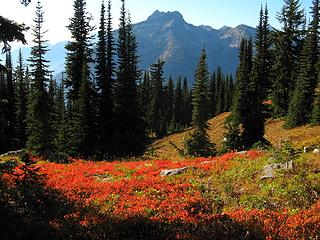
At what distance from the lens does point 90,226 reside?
377 inches

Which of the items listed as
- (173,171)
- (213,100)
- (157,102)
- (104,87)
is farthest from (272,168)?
(213,100)

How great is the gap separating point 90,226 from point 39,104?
103ft

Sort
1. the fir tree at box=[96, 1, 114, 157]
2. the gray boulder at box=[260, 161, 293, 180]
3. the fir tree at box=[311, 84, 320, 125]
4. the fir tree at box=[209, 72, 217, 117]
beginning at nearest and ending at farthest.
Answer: the gray boulder at box=[260, 161, 293, 180], the fir tree at box=[96, 1, 114, 157], the fir tree at box=[311, 84, 320, 125], the fir tree at box=[209, 72, 217, 117]

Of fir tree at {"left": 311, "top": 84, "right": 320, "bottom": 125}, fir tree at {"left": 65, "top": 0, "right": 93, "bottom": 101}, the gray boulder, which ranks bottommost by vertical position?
the gray boulder

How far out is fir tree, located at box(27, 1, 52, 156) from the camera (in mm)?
37438

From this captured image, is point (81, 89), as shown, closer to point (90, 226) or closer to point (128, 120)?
point (128, 120)

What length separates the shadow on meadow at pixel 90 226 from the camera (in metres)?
8.91

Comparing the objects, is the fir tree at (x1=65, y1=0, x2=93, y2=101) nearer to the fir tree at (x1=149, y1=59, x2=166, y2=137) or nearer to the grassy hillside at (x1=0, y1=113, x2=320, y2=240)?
the grassy hillside at (x1=0, y1=113, x2=320, y2=240)

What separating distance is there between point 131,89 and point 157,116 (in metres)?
48.0

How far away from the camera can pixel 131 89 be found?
38531 millimetres

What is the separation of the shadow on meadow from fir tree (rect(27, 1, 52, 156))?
26310 millimetres

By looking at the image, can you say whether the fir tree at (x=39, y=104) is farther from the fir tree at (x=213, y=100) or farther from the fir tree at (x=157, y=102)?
the fir tree at (x=213, y=100)

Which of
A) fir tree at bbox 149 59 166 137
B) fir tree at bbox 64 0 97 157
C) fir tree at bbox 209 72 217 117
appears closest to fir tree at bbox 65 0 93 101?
fir tree at bbox 64 0 97 157

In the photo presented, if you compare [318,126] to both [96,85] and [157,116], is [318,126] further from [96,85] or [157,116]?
[157,116]
